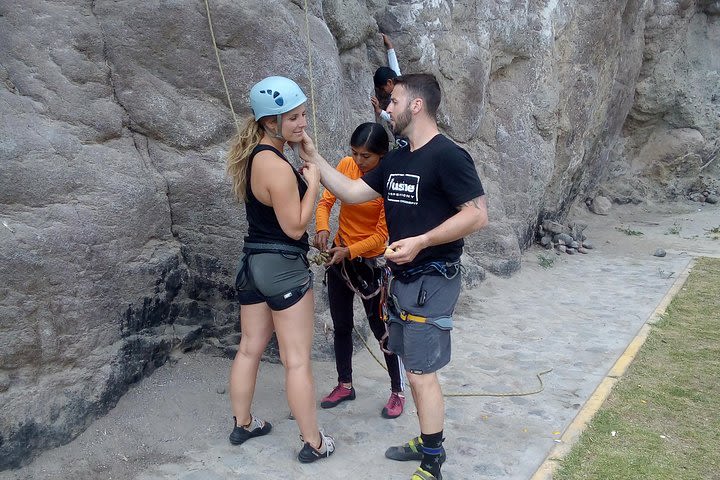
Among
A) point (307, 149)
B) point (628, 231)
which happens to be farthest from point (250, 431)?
point (628, 231)

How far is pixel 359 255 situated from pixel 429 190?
3.44 feet

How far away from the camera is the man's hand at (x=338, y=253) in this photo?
475 cm

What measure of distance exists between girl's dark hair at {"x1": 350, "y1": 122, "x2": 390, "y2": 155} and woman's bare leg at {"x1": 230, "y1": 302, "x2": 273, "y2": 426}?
48.0 inches

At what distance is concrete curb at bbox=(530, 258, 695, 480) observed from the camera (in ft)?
14.6

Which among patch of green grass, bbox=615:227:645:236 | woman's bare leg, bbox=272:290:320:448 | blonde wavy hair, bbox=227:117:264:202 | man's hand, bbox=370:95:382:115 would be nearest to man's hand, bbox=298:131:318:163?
blonde wavy hair, bbox=227:117:264:202

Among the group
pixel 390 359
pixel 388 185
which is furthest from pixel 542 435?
pixel 388 185

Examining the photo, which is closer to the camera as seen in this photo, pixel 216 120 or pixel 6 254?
pixel 6 254

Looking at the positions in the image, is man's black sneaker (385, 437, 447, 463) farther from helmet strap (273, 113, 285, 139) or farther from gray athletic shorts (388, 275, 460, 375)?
helmet strap (273, 113, 285, 139)

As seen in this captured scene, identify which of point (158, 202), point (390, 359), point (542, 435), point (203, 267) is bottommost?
point (542, 435)

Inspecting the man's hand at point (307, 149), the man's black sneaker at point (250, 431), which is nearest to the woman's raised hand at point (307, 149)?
the man's hand at point (307, 149)

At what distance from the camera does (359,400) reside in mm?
5355

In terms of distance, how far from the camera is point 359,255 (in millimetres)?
4859

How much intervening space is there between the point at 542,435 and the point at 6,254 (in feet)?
11.7

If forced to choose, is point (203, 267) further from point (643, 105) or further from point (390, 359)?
point (643, 105)
